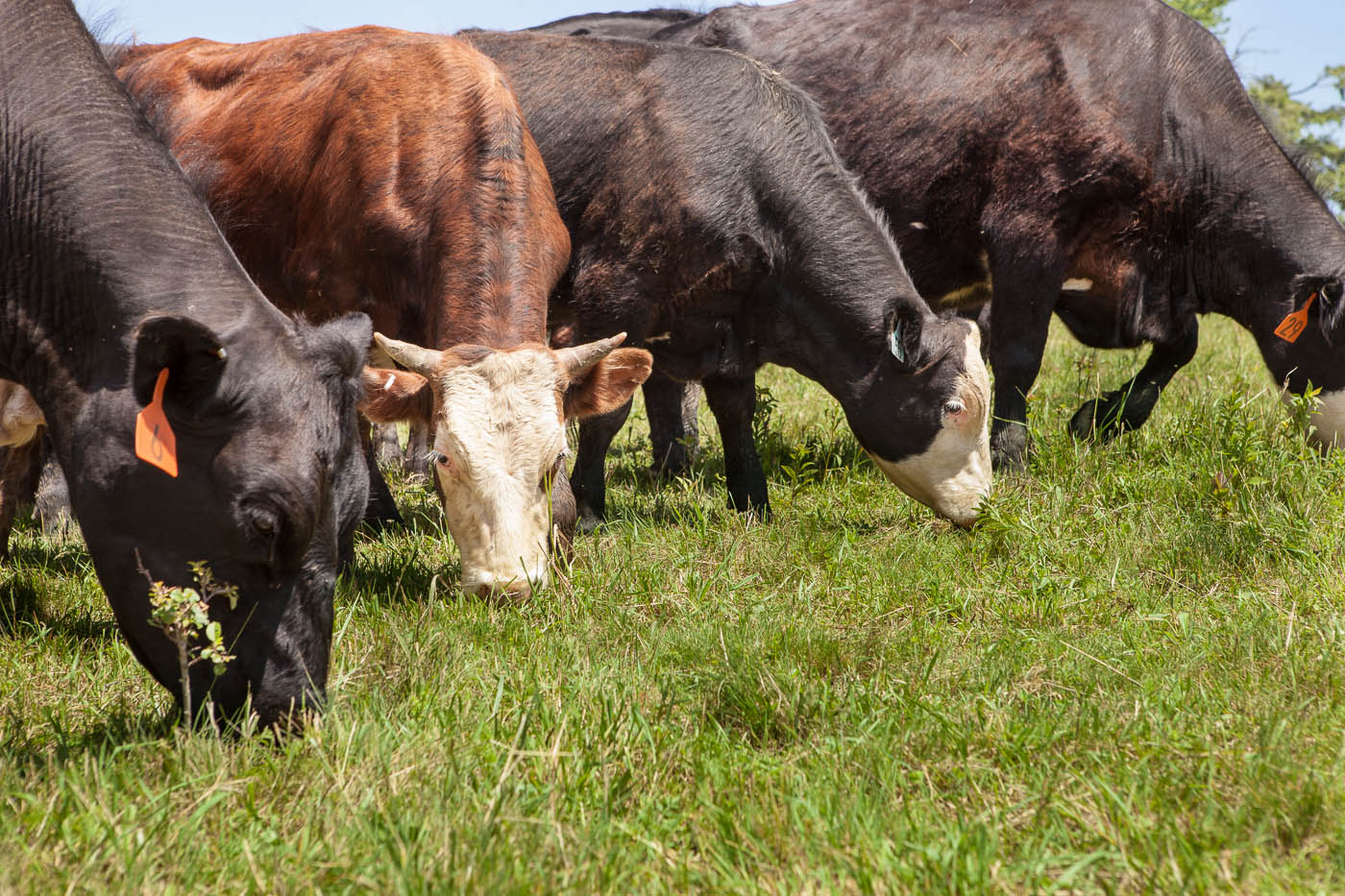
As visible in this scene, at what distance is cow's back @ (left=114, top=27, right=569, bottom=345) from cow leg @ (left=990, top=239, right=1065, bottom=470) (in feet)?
9.17

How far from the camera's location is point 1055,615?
15.4 ft

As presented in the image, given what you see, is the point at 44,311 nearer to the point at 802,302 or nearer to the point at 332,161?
the point at 332,161

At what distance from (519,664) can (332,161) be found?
291 cm

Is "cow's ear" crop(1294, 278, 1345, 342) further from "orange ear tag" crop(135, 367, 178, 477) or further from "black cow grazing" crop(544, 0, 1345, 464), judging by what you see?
"orange ear tag" crop(135, 367, 178, 477)

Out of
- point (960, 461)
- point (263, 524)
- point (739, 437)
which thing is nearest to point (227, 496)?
point (263, 524)

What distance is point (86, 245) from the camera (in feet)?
12.0

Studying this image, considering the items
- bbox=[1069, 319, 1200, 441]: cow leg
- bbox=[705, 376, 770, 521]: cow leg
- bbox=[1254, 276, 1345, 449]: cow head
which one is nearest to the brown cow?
bbox=[705, 376, 770, 521]: cow leg

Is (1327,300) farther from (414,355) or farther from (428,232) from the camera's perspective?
(414,355)

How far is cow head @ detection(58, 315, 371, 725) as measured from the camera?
3.41m

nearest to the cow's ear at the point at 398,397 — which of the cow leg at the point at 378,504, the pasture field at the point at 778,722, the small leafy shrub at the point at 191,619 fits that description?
the pasture field at the point at 778,722

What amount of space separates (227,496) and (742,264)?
3.67m

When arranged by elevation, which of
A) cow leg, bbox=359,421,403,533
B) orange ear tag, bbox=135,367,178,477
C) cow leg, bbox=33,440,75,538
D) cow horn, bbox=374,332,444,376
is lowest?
cow leg, bbox=33,440,75,538

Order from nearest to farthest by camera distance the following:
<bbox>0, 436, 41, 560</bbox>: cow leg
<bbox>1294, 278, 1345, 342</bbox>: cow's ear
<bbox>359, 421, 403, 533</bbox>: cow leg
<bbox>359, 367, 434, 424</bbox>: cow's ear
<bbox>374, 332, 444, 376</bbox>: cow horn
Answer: <bbox>374, 332, 444, 376</bbox>: cow horn
<bbox>359, 367, 434, 424</bbox>: cow's ear
<bbox>0, 436, 41, 560</bbox>: cow leg
<bbox>359, 421, 403, 533</bbox>: cow leg
<bbox>1294, 278, 1345, 342</bbox>: cow's ear

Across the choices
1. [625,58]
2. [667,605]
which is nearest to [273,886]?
[667,605]
